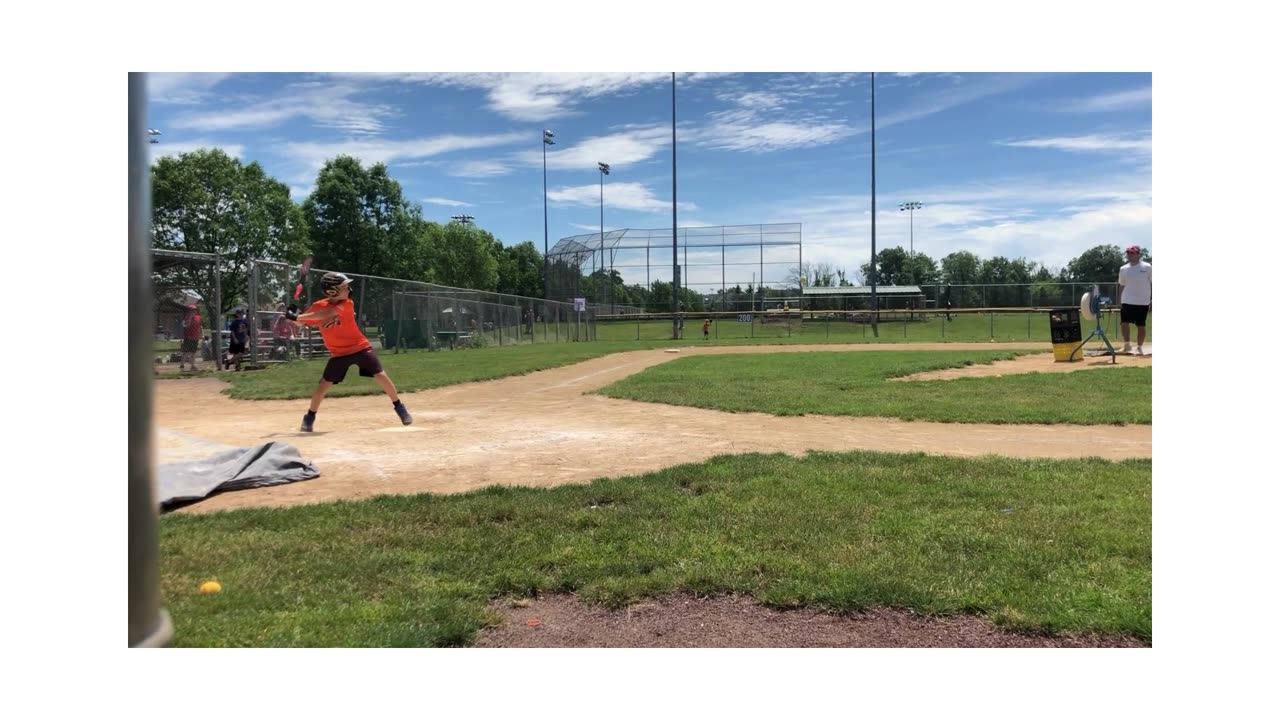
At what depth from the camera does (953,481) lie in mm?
5738

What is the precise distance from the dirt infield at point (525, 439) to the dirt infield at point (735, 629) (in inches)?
97.3

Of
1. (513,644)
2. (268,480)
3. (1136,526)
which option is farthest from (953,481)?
(268,480)

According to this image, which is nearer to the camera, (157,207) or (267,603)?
(267,603)

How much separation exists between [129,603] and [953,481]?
5211mm

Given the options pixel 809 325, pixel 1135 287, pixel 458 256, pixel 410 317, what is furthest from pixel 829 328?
pixel 458 256

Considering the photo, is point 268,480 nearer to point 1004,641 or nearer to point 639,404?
point 1004,641

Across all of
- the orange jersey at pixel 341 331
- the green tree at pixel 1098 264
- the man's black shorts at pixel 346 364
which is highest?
the green tree at pixel 1098 264

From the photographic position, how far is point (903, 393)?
11789mm

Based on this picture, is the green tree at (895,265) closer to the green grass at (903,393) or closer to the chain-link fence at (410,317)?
the chain-link fence at (410,317)

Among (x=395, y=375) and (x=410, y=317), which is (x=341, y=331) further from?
(x=410, y=317)

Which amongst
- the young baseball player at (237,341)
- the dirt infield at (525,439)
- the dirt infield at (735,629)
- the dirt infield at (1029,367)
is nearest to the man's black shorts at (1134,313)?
the dirt infield at (1029,367)

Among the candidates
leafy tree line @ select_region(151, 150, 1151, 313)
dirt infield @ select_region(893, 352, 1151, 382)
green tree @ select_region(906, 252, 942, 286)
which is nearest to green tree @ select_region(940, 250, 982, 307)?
green tree @ select_region(906, 252, 942, 286)

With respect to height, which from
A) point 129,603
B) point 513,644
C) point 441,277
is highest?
point 441,277

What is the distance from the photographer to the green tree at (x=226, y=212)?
44.6 metres
